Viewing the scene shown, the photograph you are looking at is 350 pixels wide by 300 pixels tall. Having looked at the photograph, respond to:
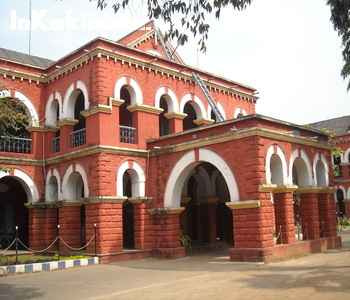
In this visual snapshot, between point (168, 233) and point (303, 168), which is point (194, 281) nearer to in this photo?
point (168, 233)

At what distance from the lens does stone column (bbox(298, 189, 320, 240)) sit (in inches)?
691

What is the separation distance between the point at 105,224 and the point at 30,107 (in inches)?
259

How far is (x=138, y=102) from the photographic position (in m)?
18.4

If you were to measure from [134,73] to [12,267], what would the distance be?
8.56 meters

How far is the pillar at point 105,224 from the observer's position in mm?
16297

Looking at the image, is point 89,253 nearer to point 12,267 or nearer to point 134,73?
point 12,267

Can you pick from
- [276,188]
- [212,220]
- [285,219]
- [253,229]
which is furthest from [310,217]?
[212,220]

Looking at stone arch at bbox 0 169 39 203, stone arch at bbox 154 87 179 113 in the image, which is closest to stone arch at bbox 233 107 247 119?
stone arch at bbox 154 87 179 113

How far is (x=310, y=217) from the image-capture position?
17.7 metres

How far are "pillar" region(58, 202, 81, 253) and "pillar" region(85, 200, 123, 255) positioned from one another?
1.55 m

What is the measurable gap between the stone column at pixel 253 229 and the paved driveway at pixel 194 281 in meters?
0.48

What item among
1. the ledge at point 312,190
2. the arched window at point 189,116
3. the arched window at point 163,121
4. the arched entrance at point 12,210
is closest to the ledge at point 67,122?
the arched window at point 163,121

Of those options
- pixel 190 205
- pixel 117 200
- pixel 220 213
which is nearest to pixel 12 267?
pixel 117 200

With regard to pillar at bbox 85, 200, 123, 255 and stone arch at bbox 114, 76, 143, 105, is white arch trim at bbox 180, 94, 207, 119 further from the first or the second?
pillar at bbox 85, 200, 123, 255
